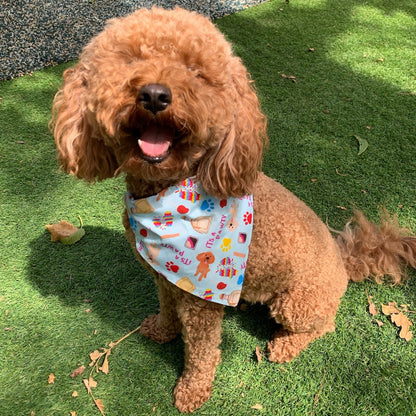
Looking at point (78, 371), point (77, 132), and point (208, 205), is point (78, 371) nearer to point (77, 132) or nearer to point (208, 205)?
point (208, 205)

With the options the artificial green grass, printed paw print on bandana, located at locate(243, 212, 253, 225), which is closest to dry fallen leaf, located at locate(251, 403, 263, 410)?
the artificial green grass

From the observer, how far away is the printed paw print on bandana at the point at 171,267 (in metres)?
1.68

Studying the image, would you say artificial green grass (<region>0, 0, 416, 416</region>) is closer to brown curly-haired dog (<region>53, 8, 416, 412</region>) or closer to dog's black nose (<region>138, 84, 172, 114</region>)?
brown curly-haired dog (<region>53, 8, 416, 412</region>)

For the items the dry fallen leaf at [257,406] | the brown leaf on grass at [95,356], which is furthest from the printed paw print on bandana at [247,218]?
the brown leaf on grass at [95,356]

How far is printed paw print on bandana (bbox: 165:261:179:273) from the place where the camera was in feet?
5.51

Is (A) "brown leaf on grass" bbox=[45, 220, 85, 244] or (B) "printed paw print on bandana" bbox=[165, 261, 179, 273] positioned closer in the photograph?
(B) "printed paw print on bandana" bbox=[165, 261, 179, 273]

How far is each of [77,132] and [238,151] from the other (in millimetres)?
644

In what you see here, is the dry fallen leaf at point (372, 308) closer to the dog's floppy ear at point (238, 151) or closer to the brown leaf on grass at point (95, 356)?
the dog's floppy ear at point (238, 151)

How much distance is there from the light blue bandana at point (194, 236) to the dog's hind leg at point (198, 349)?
0.11 metres

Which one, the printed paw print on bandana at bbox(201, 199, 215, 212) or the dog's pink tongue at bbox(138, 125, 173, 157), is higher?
the dog's pink tongue at bbox(138, 125, 173, 157)

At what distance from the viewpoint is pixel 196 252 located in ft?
5.48

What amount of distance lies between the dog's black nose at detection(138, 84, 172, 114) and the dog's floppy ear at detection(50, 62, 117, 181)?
0.31 metres

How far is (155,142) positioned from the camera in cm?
135

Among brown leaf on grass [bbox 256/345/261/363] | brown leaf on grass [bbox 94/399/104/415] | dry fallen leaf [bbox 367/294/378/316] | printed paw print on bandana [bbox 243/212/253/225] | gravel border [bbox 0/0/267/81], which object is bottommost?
brown leaf on grass [bbox 94/399/104/415]
